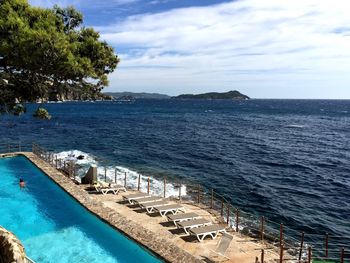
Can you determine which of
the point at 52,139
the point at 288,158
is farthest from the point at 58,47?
the point at 52,139

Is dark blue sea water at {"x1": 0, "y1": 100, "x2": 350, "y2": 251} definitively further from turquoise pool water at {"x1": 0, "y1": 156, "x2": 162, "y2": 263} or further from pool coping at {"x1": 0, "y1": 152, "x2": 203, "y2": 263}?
pool coping at {"x1": 0, "y1": 152, "x2": 203, "y2": 263}

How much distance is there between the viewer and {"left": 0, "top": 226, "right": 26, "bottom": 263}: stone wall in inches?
381

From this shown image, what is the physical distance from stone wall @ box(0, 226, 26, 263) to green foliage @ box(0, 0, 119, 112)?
245 inches

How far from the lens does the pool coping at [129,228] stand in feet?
44.7

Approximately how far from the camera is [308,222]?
24828 mm

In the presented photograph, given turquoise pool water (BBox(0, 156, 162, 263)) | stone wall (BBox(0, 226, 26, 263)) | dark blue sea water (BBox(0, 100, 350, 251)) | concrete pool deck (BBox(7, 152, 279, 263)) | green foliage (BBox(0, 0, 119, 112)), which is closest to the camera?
stone wall (BBox(0, 226, 26, 263))

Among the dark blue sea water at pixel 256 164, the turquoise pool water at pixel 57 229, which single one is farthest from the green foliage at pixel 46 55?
the turquoise pool water at pixel 57 229

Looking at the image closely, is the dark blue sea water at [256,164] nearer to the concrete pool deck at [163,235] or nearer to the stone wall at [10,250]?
the stone wall at [10,250]

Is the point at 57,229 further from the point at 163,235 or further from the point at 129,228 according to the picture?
the point at 163,235

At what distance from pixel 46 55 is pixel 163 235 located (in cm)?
929

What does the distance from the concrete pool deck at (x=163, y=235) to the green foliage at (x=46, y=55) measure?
6.24 m

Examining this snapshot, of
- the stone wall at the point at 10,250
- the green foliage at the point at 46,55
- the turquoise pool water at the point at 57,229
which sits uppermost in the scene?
the green foliage at the point at 46,55

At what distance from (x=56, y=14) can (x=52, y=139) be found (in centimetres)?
4691

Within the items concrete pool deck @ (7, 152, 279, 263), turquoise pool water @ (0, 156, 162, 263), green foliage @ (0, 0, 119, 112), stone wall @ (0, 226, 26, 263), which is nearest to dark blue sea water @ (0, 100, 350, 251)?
green foliage @ (0, 0, 119, 112)
